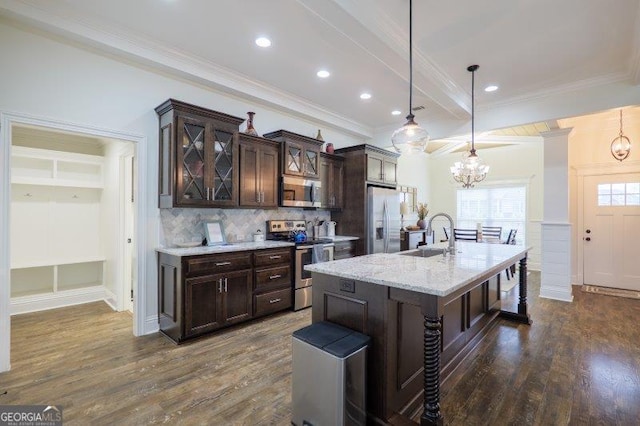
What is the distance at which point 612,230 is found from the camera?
5273mm

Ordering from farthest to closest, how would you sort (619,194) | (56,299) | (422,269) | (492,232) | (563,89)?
(492,232) < (619,194) < (56,299) < (563,89) < (422,269)

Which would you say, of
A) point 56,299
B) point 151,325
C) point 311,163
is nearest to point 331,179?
point 311,163

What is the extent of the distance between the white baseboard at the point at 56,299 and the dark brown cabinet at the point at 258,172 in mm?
2833

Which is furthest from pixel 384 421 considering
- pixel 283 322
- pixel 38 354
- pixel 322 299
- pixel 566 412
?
pixel 38 354

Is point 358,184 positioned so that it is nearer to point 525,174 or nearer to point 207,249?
point 207,249

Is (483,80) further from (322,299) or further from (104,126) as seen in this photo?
(104,126)

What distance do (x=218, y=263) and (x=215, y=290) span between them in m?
0.29

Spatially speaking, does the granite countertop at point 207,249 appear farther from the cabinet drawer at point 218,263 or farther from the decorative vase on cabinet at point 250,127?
the decorative vase on cabinet at point 250,127

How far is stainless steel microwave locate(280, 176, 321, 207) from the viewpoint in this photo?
4.45 meters

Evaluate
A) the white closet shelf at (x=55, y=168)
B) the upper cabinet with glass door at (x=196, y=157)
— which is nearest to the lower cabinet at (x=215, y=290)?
the upper cabinet with glass door at (x=196, y=157)

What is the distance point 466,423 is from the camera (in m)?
1.96

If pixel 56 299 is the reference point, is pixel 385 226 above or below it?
above

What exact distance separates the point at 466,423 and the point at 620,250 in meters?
5.37

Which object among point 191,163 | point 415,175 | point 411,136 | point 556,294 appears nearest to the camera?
point 411,136
